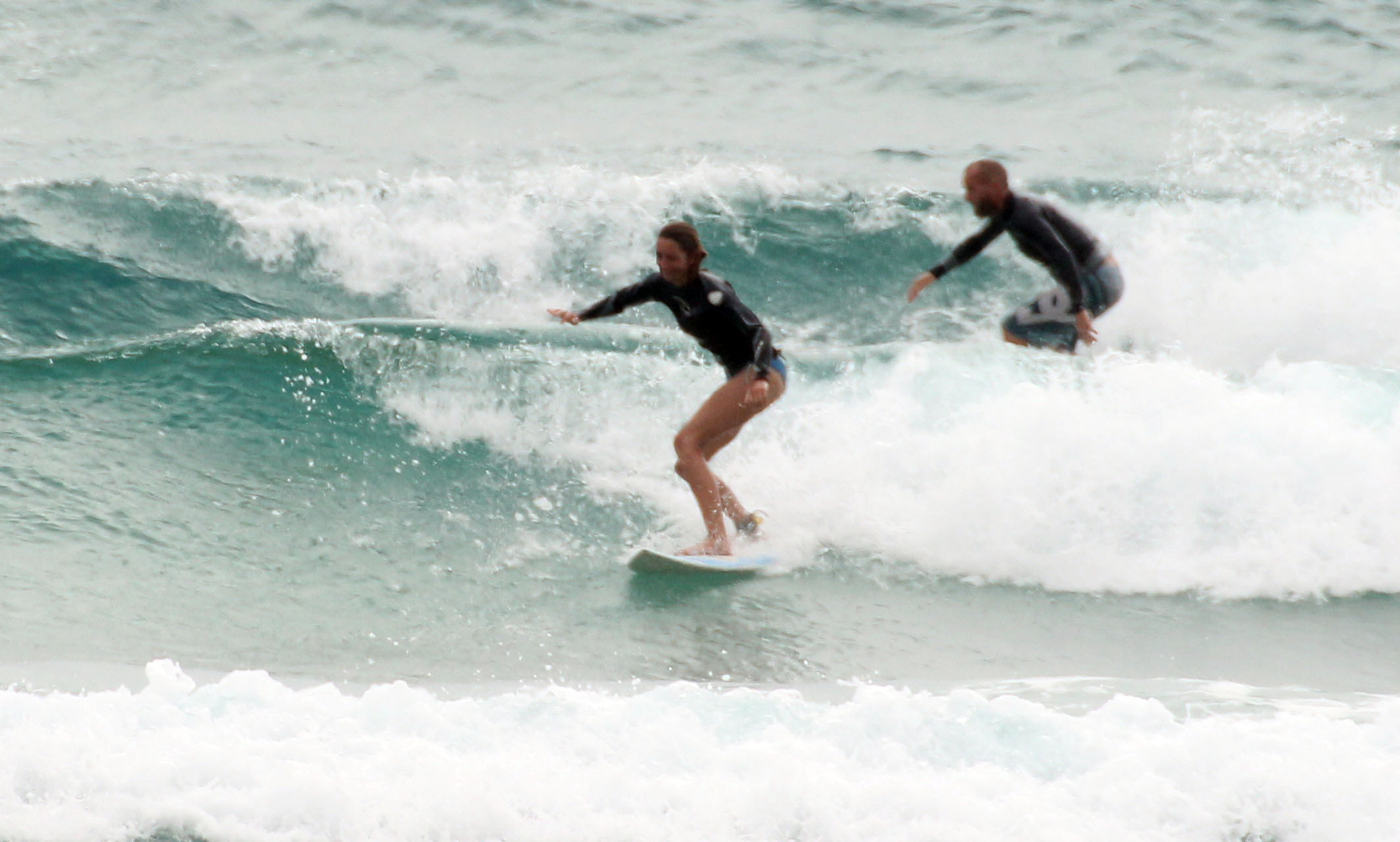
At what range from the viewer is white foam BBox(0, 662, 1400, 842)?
3.54 metres

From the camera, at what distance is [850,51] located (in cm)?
1262

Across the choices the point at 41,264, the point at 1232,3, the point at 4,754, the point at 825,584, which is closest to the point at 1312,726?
the point at 825,584

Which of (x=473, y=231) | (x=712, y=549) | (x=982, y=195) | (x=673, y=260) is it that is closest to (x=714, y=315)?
(x=673, y=260)

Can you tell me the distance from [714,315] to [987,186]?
1527 mm

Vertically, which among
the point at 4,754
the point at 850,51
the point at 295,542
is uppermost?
the point at 850,51

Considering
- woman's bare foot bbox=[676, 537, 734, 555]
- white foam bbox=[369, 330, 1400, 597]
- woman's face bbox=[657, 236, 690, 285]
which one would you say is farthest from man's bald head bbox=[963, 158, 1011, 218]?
woman's bare foot bbox=[676, 537, 734, 555]

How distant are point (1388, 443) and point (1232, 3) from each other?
880cm

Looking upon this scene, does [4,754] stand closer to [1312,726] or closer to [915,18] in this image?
[1312,726]

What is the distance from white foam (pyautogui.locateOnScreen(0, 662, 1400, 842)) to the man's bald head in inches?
106

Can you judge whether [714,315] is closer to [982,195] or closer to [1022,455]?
[982,195]

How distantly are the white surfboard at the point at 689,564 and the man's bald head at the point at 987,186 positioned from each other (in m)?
1.90

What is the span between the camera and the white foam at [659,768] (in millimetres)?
3535

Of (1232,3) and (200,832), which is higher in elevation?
(1232,3)

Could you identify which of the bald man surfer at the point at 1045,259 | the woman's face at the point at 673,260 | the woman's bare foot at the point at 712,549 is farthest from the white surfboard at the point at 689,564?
the bald man surfer at the point at 1045,259
